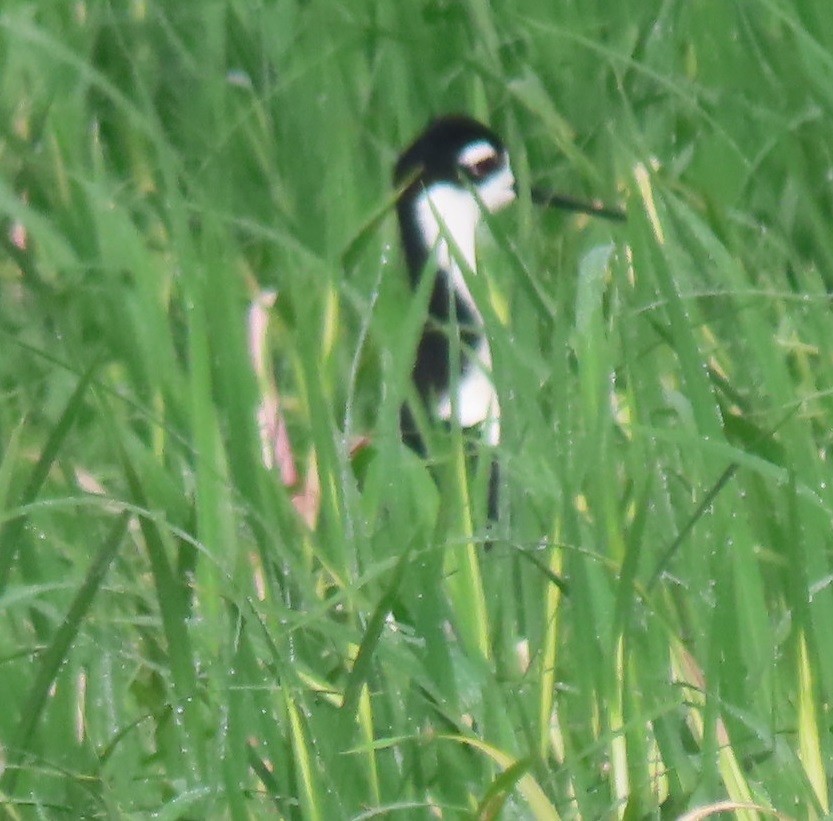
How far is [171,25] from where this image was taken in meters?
2.11

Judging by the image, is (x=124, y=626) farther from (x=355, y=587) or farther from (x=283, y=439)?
(x=283, y=439)

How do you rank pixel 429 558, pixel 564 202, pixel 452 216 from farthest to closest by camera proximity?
pixel 452 216 < pixel 564 202 < pixel 429 558

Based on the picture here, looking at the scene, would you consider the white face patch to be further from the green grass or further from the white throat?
the green grass

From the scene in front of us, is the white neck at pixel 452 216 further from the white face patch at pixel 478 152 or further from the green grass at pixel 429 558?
the green grass at pixel 429 558

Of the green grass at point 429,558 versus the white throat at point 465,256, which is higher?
the white throat at point 465,256

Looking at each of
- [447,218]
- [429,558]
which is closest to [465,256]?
[447,218]

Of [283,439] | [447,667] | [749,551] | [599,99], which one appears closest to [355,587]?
[447,667]

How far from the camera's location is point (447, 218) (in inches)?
74.5

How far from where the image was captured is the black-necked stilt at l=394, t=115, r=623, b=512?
1.75m

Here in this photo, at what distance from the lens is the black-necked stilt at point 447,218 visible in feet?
5.75

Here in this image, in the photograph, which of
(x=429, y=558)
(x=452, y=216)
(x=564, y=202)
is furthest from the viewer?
(x=452, y=216)

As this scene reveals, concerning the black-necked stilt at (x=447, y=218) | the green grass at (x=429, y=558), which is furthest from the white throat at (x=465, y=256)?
the green grass at (x=429, y=558)

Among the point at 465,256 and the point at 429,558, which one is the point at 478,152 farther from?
the point at 429,558

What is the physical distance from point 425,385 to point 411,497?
0.66 metres
